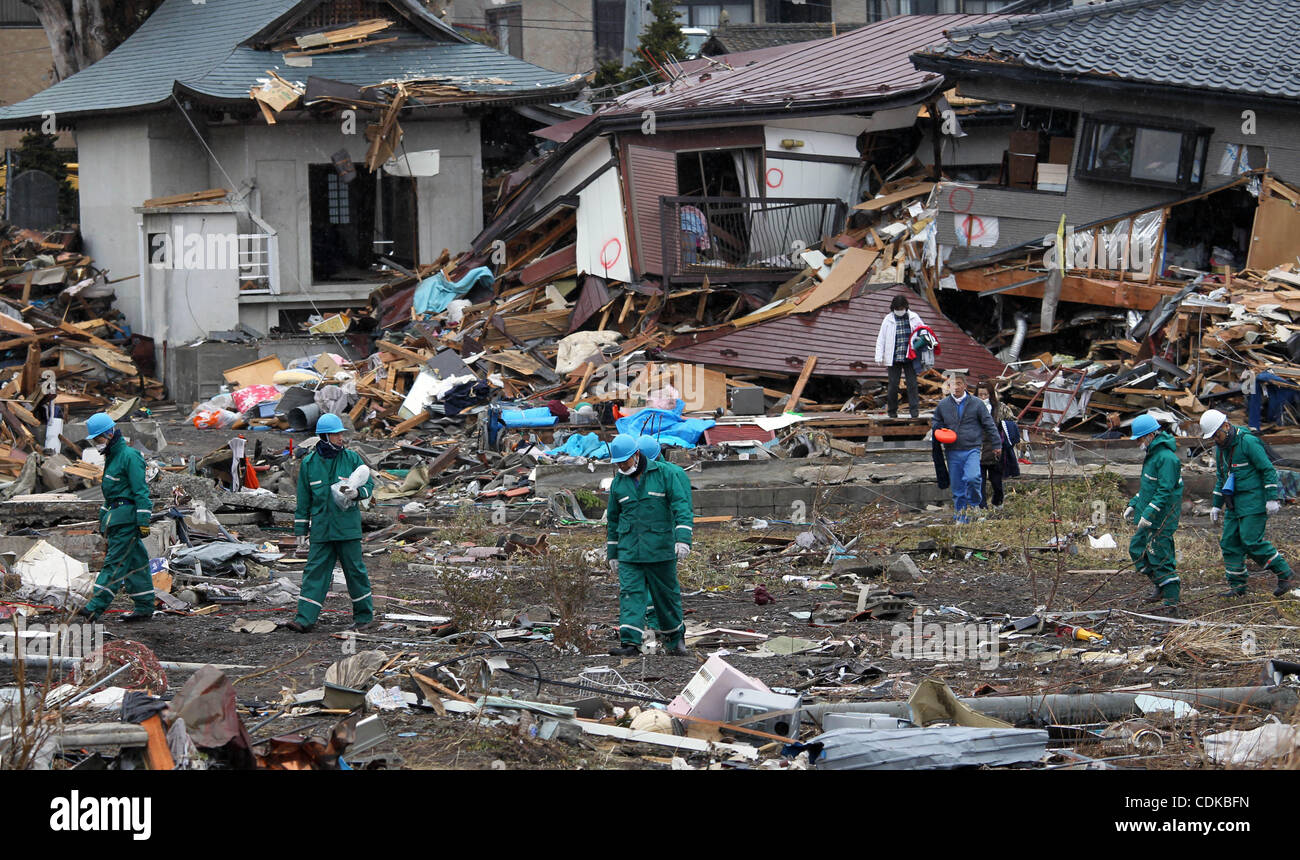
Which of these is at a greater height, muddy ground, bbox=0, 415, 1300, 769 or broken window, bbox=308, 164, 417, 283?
broken window, bbox=308, 164, 417, 283

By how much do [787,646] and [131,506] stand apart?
185 inches

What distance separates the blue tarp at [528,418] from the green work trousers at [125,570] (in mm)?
7422

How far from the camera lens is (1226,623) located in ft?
29.7

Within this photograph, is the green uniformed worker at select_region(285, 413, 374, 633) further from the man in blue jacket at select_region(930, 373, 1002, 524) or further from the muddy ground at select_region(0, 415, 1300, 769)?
the man in blue jacket at select_region(930, 373, 1002, 524)

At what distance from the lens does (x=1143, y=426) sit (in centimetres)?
1023

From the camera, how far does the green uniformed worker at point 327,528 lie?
9672 mm

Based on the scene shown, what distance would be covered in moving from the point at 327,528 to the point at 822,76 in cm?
1488

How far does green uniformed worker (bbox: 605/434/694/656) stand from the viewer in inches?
354

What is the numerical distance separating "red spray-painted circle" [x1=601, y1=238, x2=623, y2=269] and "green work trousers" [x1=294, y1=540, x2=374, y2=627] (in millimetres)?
11640

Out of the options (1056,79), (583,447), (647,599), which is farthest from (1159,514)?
(1056,79)

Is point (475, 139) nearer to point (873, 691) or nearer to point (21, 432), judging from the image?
point (21, 432)

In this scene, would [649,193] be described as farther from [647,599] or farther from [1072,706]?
[1072,706]

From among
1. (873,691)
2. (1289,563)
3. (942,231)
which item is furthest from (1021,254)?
(873,691)

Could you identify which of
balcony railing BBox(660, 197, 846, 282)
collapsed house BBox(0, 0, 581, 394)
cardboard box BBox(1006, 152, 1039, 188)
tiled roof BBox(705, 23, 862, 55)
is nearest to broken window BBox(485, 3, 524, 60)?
tiled roof BBox(705, 23, 862, 55)
